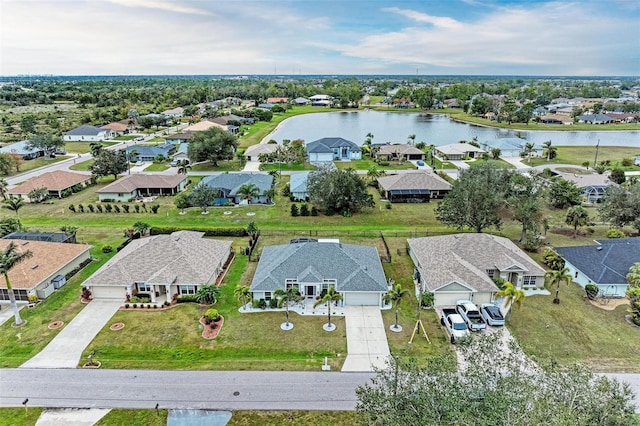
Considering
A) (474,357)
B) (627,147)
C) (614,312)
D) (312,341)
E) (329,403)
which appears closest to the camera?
(474,357)

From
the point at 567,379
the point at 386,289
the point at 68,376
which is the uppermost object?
the point at 567,379

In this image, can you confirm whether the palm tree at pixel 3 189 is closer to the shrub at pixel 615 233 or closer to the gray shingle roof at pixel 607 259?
the gray shingle roof at pixel 607 259

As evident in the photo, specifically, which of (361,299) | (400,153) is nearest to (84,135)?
(400,153)

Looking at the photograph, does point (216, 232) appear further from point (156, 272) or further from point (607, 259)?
point (607, 259)

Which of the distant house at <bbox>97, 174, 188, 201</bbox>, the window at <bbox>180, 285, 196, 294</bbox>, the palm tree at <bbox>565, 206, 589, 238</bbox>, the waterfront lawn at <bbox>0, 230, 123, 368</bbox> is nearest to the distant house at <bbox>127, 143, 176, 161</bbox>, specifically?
the distant house at <bbox>97, 174, 188, 201</bbox>

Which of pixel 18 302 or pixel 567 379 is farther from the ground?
pixel 567 379

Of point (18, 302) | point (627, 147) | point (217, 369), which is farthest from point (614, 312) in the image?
point (627, 147)

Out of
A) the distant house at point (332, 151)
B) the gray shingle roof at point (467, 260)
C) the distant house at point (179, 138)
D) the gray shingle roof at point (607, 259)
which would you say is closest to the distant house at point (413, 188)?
the gray shingle roof at point (467, 260)

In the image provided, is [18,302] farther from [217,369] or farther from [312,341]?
[312,341]

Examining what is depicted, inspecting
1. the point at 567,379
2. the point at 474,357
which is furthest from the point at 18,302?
the point at 567,379

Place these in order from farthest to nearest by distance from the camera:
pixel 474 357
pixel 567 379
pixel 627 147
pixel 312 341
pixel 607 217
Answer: pixel 627 147 < pixel 607 217 < pixel 312 341 < pixel 474 357 < pixel 567 379

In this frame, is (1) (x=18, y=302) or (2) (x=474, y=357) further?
(1) (x=18, y=302)
